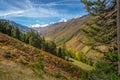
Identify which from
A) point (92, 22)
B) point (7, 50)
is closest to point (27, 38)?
point (7, 50)

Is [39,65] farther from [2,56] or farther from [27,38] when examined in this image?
[27,38]

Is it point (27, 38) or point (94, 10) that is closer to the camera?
point (94, 10)

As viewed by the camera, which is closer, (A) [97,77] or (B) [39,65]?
→ (A) [97,77]

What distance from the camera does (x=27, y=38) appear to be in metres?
134

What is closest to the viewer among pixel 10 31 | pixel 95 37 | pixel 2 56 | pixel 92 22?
pixel 95 37

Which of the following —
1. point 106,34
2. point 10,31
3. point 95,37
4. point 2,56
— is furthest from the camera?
point 10,31

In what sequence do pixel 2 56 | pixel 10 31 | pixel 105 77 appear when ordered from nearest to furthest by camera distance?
1. pixel 105 77
2. pixel 2 56
3. pixel 10 31

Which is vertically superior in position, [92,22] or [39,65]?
[92,22]

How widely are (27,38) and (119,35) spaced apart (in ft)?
399

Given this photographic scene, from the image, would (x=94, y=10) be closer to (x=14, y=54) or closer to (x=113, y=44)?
(x=113, y=44)

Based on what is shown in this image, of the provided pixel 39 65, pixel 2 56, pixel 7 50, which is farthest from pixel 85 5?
pixel 7 50

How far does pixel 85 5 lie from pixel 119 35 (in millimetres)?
7327

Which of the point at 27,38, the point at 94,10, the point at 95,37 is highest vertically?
the point at 94,10

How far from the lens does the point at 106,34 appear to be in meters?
17.2
